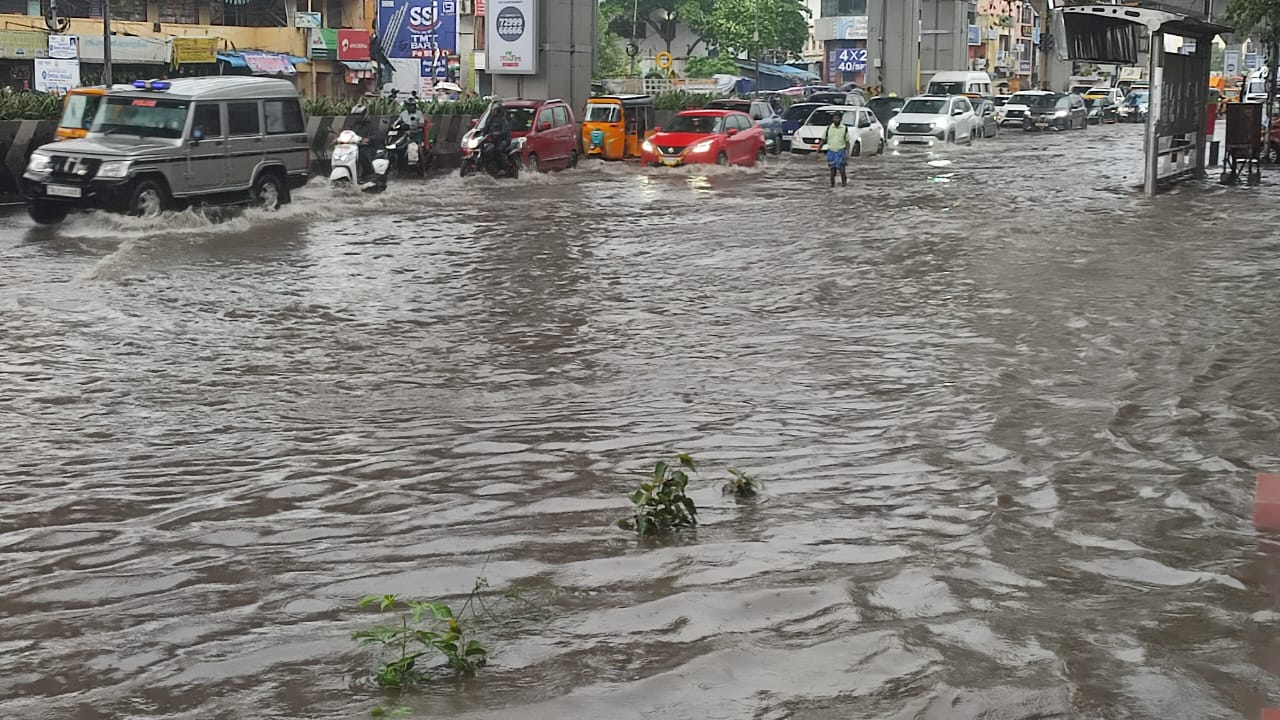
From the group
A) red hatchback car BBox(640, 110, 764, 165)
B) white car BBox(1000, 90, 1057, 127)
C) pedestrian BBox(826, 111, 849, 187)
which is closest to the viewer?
pedestrian BBox(826, 111, 849, 187)

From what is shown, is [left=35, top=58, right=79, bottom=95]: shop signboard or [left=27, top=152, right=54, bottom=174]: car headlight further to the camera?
[left=35, top=58, right=79, bottom=95]: shop signboard

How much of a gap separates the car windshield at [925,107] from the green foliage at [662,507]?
35.0m

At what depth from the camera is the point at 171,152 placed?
697 inches

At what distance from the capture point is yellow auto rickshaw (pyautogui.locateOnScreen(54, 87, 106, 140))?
18.4 m

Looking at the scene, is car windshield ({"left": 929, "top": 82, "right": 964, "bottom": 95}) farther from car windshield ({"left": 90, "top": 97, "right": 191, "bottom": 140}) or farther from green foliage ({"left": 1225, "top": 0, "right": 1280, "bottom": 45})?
car windshield ({"left": 90, "top": 97, "right": 191, "bottom": 140})

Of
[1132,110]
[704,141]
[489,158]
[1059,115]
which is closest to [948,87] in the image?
[1059,115]

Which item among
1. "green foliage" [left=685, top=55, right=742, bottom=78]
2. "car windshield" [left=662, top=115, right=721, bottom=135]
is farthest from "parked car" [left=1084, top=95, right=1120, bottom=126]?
"car windshield" [left=662, top=115, right=721, bottom=135]

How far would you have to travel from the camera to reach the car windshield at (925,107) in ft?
131

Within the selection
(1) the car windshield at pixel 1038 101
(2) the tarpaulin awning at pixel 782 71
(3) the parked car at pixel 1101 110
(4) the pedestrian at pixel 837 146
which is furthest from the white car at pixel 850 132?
(2) the tarpaulin awning at pixel 782 71

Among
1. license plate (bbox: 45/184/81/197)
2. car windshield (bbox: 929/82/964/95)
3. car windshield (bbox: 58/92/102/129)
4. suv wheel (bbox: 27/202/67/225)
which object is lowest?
suv wheel (bbox: 27/202/67/225)

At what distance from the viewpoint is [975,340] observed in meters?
11.2

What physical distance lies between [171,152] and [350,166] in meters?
5.44

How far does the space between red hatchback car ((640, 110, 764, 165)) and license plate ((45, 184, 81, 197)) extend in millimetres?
14015

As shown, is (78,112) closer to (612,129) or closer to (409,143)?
(409,143)
